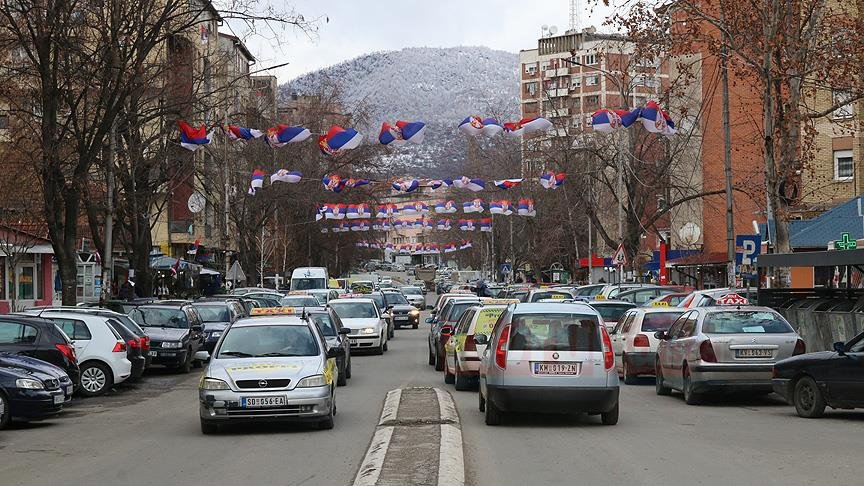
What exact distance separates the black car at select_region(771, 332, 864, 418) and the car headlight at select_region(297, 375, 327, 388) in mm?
6670

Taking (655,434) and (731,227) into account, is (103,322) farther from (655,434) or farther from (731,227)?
(731,227)

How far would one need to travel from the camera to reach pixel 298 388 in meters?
14.7

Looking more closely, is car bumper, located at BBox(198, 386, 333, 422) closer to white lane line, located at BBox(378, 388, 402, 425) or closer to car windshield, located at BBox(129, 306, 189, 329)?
white lane line, located at BBox(378, 388, 402, 425)

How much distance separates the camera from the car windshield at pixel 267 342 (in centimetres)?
1569

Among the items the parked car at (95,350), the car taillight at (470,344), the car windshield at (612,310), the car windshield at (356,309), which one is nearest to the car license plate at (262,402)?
the car taillight at (470,344)

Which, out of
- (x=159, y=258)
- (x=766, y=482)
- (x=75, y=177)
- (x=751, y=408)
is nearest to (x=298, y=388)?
(x=766, y=482)

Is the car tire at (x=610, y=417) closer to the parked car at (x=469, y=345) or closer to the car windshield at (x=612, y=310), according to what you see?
the parked car at (x=469, y=345)

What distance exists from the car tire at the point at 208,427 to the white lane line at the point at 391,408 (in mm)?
2133

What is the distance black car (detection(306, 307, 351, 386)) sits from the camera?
23.3 metres

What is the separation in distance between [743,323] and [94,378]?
11884 mm

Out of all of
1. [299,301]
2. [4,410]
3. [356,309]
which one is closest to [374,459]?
[4,410]

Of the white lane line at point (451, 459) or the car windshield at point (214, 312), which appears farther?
the car windshield at point (214, 312)

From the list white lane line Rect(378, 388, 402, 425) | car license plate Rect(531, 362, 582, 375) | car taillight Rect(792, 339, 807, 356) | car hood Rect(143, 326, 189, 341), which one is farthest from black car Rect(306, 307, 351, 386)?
car license plate Rect(531, 362, 582, 375)

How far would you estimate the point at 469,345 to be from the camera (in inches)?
818
